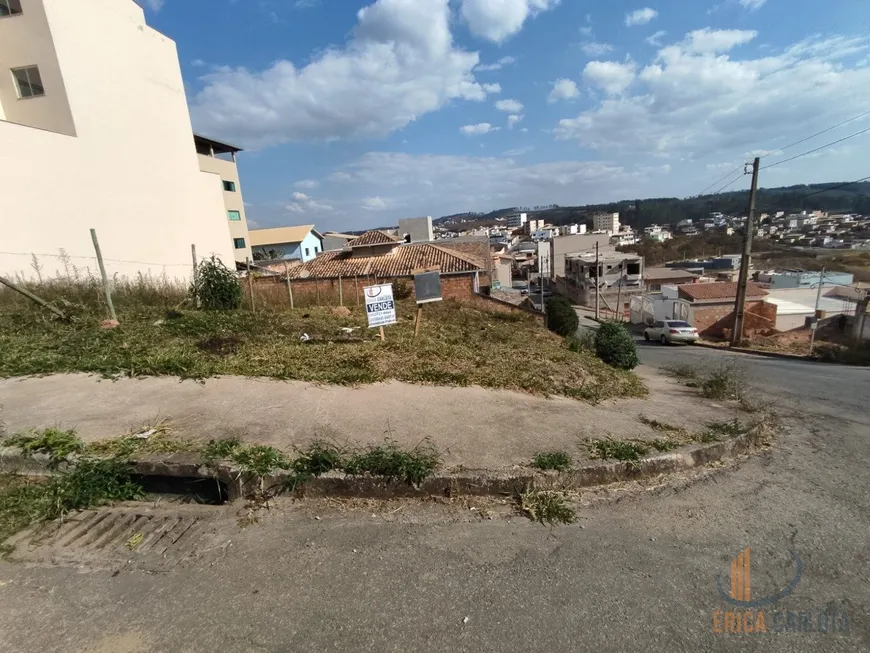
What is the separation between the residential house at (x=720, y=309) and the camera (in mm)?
27219

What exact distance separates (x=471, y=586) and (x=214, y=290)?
9771mm

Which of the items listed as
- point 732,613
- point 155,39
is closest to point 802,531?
point 732,613

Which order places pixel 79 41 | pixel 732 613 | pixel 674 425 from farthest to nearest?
pixel 79 41
pixel 674 425
pixel 732 613

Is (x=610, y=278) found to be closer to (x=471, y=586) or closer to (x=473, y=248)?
(x=473, y=248)

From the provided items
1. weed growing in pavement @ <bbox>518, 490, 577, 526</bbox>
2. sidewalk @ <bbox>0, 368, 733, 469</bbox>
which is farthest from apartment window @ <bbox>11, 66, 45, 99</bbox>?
weed growing in pavement @ <bbox>518, 490, 577, 526</bbox>

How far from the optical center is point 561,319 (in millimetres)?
14227

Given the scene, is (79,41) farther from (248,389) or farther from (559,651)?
(559,651)

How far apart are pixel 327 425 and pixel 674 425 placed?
4.07m

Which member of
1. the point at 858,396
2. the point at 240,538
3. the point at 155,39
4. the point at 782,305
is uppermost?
the point at 155,39

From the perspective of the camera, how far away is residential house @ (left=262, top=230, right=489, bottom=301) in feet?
57.3

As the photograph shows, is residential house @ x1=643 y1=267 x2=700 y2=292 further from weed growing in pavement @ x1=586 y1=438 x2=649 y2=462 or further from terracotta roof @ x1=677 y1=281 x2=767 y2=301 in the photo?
weed growing in pavement @ x1=586 y1=438 x2=649 y2=462

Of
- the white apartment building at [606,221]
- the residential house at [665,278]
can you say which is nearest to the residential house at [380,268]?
the residential house at [665,278]

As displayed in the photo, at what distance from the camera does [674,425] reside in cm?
482

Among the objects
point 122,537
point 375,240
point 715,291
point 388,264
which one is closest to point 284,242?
point 375,240
